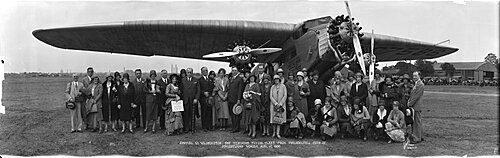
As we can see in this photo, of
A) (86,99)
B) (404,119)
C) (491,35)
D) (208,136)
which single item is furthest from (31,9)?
(491,35)

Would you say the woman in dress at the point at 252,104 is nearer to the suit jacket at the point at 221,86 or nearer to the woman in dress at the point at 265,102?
Result: the woman in dress at the point at 265,102

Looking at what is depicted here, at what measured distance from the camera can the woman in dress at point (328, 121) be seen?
24.3 feet

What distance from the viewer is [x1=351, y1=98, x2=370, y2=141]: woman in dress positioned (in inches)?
297

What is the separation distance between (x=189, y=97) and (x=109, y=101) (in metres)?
1.76

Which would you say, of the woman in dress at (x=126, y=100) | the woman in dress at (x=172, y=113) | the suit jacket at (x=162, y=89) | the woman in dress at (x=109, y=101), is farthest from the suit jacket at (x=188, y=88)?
the woman in dress at (x=109, y=101)

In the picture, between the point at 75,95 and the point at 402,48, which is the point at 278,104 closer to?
the point at 75,95

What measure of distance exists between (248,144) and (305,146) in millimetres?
1109

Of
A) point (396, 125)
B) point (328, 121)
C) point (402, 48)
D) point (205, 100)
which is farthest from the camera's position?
point (402, 48)

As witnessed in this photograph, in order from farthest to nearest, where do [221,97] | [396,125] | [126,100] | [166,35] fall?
[166,35] < [221,97] < [126,100] < [396,125]

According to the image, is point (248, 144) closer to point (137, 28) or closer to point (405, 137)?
point (405, 137)

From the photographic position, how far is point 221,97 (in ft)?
27.7

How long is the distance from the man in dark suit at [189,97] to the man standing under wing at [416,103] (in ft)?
15.2

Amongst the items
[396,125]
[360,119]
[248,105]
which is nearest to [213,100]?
[248,105]

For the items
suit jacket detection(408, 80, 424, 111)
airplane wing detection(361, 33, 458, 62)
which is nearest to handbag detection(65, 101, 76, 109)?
suit jacket detection(408, 80, 424, 111)
